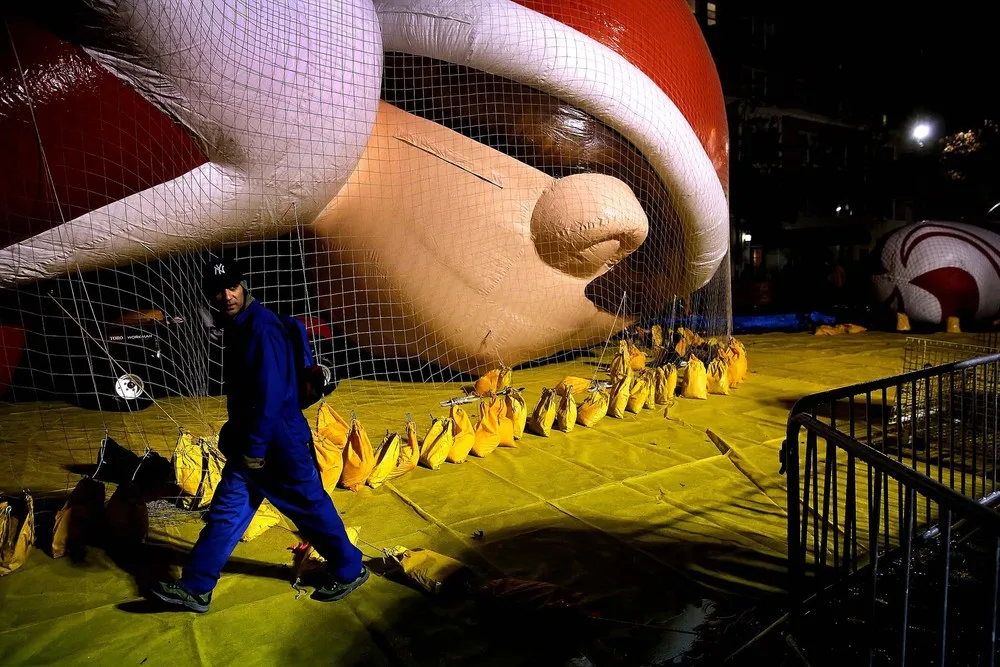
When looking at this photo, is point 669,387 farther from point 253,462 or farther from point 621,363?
point 253,462

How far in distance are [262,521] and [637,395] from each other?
4.04 meters

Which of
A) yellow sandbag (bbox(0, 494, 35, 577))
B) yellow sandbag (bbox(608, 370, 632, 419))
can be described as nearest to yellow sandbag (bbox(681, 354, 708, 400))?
yellow sandbag (bbox(608, 370, 632, 419))

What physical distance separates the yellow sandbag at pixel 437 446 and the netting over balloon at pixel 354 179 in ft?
4.32

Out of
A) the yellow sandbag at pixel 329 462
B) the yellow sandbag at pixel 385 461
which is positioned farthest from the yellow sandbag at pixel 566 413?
the yellow sandbag at pixel 329 462

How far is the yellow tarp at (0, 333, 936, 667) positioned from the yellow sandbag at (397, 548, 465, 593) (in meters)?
0.07

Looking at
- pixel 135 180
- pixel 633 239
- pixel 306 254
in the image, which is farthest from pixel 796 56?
pixel 135 180

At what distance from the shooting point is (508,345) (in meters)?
7.30

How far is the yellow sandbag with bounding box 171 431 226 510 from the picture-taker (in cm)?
404

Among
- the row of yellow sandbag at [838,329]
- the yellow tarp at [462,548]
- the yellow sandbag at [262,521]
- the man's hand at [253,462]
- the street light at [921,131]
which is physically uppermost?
the street light at [921,131]

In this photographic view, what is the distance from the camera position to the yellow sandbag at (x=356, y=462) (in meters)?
4.30

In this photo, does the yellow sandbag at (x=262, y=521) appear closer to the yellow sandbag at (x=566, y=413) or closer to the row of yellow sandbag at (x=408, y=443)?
the row of yellow sandbag at (x=408, y=443)

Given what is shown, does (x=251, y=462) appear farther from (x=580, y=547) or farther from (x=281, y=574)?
(x=580, y=547)

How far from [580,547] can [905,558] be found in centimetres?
182

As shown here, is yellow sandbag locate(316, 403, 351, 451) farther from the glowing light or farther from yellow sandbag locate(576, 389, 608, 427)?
the glowing light
